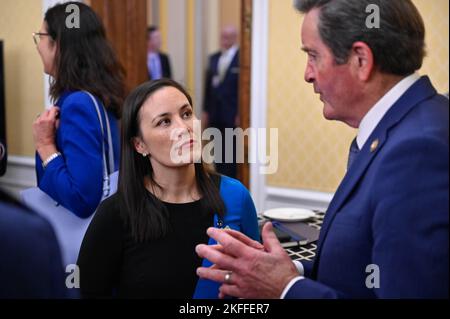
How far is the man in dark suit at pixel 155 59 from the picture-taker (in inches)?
249

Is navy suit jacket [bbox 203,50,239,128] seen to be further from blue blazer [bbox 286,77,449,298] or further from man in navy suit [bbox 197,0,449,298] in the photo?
blue blazer [bbox 286,77,449,298]

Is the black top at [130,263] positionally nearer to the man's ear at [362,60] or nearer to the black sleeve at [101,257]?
the black sleeve at [101,257]

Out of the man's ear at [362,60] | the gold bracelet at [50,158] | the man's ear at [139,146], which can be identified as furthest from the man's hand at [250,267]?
the gold bracelet at [50,158]

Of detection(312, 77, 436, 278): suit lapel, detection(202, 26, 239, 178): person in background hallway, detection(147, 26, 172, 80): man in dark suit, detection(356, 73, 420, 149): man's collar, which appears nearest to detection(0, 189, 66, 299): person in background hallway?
detection(312, 77, 436, 278): suit lapel

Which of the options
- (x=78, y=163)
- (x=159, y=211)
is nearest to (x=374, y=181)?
(x=159, y=211)

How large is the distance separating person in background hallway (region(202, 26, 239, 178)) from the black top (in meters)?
4.06

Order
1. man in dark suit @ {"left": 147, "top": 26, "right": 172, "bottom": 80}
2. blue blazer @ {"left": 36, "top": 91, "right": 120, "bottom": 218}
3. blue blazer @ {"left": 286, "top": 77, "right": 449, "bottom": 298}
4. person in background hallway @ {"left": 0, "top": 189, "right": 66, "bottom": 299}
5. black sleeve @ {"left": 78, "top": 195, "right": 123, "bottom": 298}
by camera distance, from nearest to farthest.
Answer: person in background hallway @ {"left": 0, "top": 189, "right": 66, "bottom": 299}, blue blazer @ {"left": 286, "top": 77, "right": 449, "bottom": 298}, black sleeve @ {"left": 78, "top": 195, "right": 123, "bottom": 298}, blue blazer @ {"left": 36, "top": 91, "right": 120, "bottom": 218}, man in dark suit @ {"left": 147, "top": 26, "right": 172, "bottom": 80}

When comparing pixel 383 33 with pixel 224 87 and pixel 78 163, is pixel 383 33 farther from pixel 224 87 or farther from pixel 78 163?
pixel 224 87

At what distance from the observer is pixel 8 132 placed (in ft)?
11.5

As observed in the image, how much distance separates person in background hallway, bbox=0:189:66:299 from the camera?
0.66m

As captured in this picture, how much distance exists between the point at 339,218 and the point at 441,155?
11.0 inches
